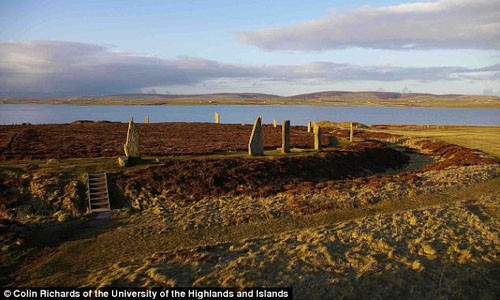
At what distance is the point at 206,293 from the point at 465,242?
10017 millimetres

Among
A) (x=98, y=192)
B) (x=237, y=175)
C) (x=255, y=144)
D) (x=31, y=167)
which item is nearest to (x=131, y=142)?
(x=98, y=192)

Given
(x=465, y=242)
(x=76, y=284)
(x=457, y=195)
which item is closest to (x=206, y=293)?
(x=76, y=284)

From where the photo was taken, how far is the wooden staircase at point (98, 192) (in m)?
20.4

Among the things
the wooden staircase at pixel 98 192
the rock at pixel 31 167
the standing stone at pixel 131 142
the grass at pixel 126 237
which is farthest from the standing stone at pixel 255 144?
the rock at pixel 31 167

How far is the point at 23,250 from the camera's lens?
14969mm

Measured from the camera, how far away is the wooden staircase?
66.8ft

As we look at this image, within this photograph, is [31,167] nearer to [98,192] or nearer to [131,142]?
[98,192]

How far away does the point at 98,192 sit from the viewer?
21.5 m

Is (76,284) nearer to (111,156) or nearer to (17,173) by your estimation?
(17,173)
